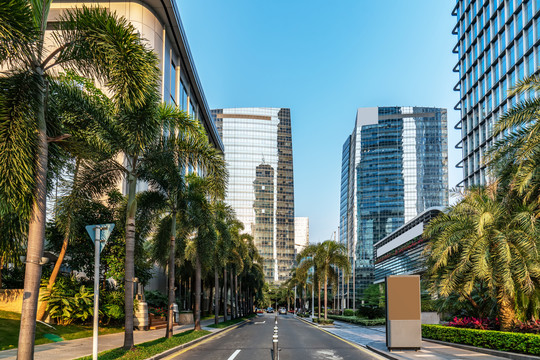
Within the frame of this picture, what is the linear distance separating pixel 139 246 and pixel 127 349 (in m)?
14.9

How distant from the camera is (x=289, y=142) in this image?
187 metres

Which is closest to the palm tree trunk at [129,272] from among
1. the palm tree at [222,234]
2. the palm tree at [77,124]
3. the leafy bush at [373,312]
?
the palm tree at [77,124]

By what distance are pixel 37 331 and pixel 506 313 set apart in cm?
2013

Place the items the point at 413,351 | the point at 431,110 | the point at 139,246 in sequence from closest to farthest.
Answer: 1. the point at 413,351
2. the point at 139,246
3. the point at 431,110

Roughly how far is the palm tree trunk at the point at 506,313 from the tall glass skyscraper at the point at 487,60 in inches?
1524

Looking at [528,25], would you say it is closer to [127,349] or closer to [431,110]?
[127,349]

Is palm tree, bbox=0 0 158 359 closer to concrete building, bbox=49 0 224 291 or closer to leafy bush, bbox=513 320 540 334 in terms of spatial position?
leafy bush, bbox=513 320 540 334

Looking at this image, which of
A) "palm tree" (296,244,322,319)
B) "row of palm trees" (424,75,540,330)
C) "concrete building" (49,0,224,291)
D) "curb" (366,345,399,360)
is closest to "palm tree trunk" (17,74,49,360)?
"curb" (366,345,399,360)

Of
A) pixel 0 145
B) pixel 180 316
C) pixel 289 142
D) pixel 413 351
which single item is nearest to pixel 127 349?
pixel 0 145

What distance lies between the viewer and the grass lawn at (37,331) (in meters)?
18.7

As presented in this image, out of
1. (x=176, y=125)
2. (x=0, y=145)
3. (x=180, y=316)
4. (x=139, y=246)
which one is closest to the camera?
(x=0, y=145)

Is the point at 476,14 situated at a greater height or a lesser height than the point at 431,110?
lesser

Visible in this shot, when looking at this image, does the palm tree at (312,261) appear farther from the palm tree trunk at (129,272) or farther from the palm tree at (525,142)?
the palm tree trunk at (129,272)

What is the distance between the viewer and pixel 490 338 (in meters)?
18.0
